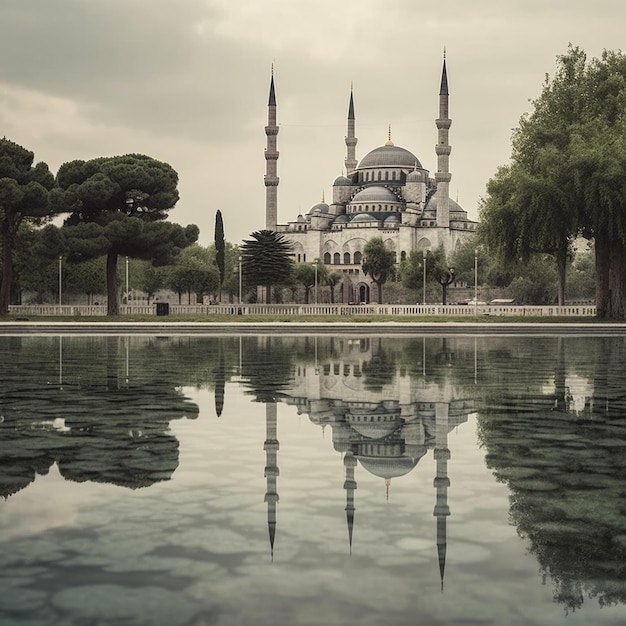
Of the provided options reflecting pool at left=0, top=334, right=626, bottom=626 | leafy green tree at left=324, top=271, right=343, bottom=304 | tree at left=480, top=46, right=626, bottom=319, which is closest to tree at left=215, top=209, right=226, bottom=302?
leafy green tree at left=324, top=271, right=343, bottom=304

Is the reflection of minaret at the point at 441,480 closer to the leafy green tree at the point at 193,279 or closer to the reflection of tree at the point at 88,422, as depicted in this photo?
the reflection of tree at the point at 88,422

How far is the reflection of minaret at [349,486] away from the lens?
20.9 ft

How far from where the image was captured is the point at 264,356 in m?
22.8

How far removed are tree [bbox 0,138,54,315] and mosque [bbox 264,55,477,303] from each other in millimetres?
61990

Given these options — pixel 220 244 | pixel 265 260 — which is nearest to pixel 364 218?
pixel 220 244

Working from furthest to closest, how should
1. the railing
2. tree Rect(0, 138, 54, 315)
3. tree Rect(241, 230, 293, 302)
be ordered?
tree Rect(241, 230, 293, 302), the railing, tree Rect(0, 138, 54, 315)

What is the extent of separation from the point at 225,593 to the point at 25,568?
→ 1.20 metres

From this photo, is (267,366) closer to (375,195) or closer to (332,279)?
(332,279)

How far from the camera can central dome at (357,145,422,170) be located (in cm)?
13400

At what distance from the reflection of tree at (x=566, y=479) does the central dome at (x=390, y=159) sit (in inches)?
4779

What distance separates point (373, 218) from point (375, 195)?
18.1 feet

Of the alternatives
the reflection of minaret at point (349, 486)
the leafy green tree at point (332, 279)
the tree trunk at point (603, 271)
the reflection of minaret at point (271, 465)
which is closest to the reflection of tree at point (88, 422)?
the reflection of minaret at point (271, 465)

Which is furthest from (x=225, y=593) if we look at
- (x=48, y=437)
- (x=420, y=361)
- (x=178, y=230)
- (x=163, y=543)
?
(x=178, y=230)

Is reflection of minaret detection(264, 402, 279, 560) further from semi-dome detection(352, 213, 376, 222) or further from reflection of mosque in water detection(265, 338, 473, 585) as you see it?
semi-dome detection(352, 213, 376, 222)
